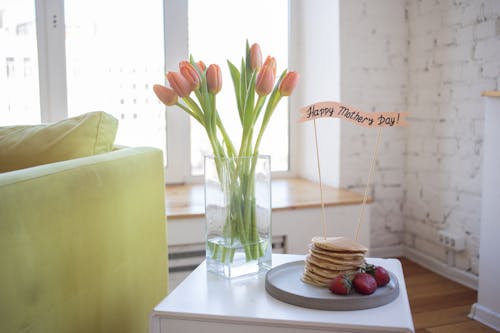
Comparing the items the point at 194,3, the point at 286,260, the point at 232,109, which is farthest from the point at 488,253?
the point at 194,3

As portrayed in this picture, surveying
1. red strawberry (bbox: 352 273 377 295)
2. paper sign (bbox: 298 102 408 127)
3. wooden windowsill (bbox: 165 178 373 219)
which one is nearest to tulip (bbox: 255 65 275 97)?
paper sign (bbox: 298 102 408 127)

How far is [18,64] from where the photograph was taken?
286 centimetres

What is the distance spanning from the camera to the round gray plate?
1.09 m

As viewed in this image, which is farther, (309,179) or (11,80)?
(309,179)

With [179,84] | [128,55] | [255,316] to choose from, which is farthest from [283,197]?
[255,316]

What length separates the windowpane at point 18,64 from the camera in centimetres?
281

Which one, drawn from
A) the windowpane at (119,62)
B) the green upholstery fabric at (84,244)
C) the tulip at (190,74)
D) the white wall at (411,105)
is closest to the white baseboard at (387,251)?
the white wall at (411,105)

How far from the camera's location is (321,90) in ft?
10.3

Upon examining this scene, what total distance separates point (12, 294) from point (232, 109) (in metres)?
2.29

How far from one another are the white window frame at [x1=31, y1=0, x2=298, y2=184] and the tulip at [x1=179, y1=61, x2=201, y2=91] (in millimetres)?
1885

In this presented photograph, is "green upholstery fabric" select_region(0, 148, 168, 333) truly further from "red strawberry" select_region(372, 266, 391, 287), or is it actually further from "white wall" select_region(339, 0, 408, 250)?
"white wall" select_region(339, 0, 408, 250)

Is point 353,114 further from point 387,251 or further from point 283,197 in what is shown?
point 387,251

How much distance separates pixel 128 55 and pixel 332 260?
2.23m

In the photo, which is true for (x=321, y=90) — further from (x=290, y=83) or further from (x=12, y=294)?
(x=12, y=294)
